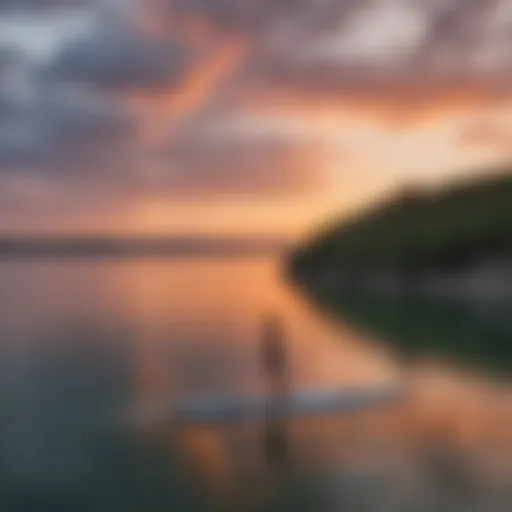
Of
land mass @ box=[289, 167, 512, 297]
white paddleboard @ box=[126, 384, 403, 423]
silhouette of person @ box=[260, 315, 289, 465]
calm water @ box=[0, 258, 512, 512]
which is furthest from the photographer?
land mass @ box=[289, 167, 512, 297]

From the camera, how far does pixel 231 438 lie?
22906 mm

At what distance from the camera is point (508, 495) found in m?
18.2

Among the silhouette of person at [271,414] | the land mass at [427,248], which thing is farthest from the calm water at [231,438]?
the land mass at [427,248]

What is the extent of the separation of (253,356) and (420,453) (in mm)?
17894

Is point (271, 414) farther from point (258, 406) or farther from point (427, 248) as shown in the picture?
point (427, 248)

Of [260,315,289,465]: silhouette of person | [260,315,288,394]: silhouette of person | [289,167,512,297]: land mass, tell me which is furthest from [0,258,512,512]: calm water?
[289,167,512,297]: land mass

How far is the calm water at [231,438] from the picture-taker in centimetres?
1866

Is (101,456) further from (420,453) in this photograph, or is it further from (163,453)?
(420,453)

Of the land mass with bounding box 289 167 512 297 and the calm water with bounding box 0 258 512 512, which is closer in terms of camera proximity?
the calm water with bounding box 0 258 512 512

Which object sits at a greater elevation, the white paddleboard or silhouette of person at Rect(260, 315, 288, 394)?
silhouette of person at Rect(260, 315, 288, 394)

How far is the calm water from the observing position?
18.7 meters

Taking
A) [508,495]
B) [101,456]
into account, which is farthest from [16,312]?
[508,495]

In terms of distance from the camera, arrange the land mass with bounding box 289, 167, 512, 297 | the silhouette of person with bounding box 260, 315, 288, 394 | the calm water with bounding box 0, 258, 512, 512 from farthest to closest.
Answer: the land mass with bounding box 289, 167, 512, 297, the silhouette of person with bounding box 260, 315, 288, 394, the calm water with bounding box 0, 258, 512, 512

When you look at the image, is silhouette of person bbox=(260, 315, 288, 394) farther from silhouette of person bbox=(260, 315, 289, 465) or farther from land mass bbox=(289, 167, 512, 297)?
land mass bbox=(289, 167, 512, 297)
